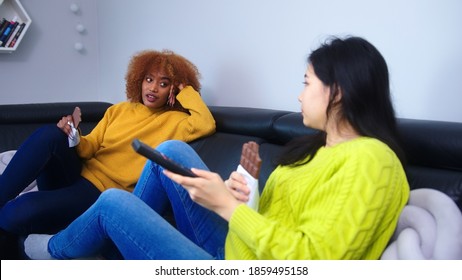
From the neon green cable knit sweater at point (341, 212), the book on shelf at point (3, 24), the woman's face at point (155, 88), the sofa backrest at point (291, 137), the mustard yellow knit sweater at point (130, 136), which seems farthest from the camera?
the book on shelf at point (3, 24)

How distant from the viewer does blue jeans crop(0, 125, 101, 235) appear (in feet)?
4.35

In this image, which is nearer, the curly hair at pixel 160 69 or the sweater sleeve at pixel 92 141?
the sweater sleeve at pixel 92 141

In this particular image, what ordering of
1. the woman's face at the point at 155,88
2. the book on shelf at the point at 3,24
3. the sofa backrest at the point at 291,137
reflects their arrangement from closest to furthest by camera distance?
1. the sofa backrest at the point at 291,137
2. the woman's face at the point at 155,88
3. the book on shelf at the point at 3,24

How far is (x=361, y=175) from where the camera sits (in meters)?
0.73

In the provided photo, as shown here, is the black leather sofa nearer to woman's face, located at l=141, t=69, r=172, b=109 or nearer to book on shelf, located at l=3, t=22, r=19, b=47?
woman's face, located at l=141, t=69, r=172, b=109

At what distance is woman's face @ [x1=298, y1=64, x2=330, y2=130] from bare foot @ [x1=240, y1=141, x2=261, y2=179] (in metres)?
0.16

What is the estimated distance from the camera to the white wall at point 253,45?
4.19ft

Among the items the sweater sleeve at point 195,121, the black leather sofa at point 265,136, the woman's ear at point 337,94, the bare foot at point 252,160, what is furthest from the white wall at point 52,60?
the woman's ear at point 337,94

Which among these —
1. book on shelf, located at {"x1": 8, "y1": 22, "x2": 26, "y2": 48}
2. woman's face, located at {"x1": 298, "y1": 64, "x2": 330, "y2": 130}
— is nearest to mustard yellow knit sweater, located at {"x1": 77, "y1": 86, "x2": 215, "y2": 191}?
woman's face, located at {"x1": 298, "y1": 64, "x2": 330, "y2": 130}

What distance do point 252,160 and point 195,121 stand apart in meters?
0.92

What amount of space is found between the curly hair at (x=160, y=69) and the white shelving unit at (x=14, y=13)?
40.6 inches

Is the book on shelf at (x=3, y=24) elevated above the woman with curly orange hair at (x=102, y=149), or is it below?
above

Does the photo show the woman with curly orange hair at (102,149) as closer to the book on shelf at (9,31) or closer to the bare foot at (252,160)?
the bare foot at (252,160)

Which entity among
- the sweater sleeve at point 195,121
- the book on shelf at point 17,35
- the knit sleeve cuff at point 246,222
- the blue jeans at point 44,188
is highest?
the book on shelf at point 17,35
